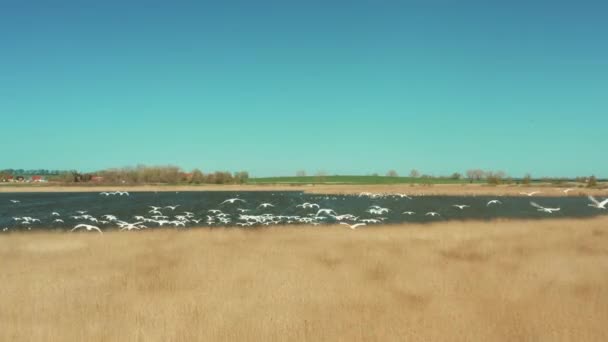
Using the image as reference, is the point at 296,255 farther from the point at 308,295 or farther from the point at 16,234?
the point at 16,234

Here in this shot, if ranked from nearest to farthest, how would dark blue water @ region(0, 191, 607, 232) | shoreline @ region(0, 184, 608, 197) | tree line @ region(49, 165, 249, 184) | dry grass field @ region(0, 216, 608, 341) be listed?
dry grass field @ region(0, 216, 608, 341) → dark blue water @ region(0, 191, 607, 232) → shoreline @ region(0, 184, 608, 197) → tree line @ region(49, 165, 249, 184)

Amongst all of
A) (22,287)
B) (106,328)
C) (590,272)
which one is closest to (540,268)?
(590,272)

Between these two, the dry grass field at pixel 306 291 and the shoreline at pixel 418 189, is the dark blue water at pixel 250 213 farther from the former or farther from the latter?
the shoreline at pixel 418 189

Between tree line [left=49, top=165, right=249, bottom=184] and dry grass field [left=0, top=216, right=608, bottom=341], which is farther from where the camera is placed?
tree line [left=49, top=165, right=249, bottom=184]

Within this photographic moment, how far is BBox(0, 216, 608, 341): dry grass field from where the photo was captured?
9.02m

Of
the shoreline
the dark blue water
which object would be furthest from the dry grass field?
the shoreline

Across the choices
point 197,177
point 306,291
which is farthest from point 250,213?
point 197,177

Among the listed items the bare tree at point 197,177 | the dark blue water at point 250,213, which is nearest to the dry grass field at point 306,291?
the dark blue water at point 250,213

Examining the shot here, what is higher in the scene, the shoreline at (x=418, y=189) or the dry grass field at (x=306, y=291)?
the shoreline at (x=418, y=189)

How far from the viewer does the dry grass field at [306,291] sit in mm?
9023

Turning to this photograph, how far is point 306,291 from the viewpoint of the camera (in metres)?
12.1

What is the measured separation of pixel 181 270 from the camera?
1512 centimetres

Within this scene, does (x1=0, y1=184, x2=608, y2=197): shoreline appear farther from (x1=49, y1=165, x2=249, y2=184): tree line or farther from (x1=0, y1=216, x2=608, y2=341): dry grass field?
(x1=0, y1=216, x2=608, y2=341): dry grass field

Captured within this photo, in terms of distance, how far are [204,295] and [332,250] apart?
899 centimetres
